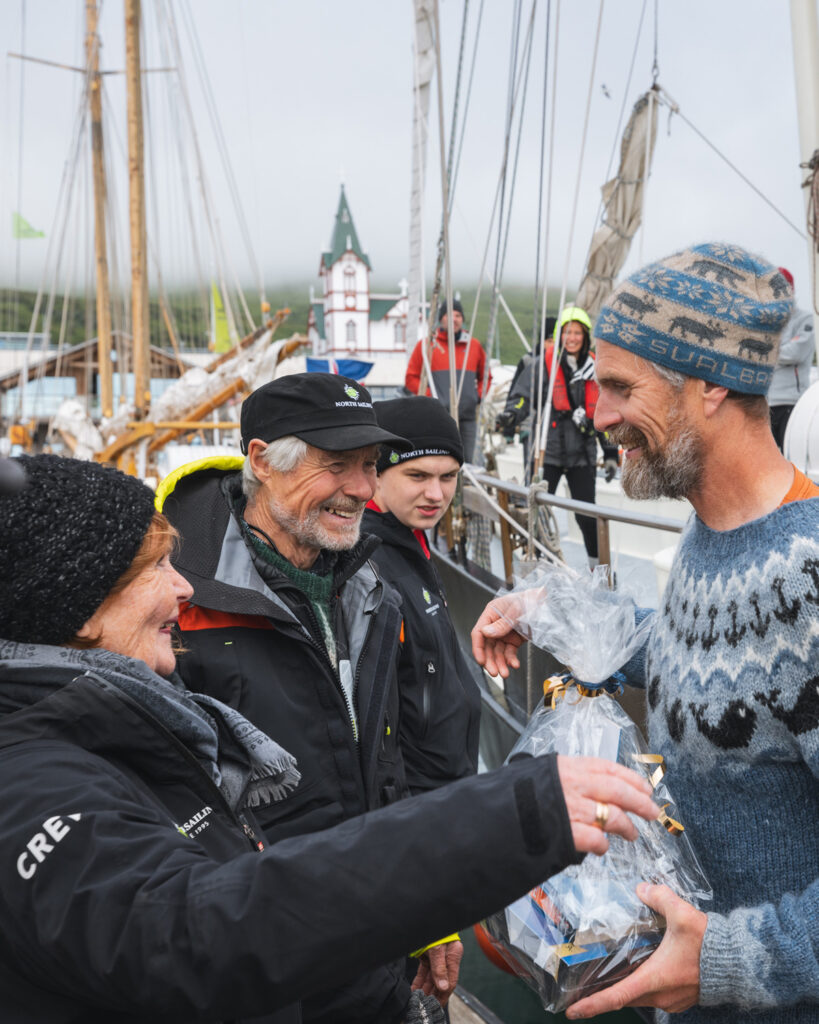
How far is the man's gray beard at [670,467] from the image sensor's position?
4.37 ft

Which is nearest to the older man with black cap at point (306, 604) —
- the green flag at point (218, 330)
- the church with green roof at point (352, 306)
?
the green flag at point (218, 330)

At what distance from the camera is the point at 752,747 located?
121cm

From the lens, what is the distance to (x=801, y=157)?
3.52 m

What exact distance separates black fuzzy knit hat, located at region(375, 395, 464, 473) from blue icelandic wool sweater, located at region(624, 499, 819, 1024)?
174 centimetres

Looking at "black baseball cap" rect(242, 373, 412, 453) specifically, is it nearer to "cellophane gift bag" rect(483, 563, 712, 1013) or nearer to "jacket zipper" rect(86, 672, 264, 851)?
"cellophane gift bag" rect(483, 563, 712, 1013)

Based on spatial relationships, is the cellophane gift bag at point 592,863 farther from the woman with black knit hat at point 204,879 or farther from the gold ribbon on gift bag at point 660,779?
the woman with black knit hat at point 204,879

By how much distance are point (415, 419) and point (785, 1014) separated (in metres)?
2.22

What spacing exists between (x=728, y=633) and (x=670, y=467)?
28 cm

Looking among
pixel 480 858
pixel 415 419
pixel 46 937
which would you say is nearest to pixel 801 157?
pixel 415 419

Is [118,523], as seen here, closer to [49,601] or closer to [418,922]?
[49,601]

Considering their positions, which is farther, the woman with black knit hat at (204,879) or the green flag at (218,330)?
the green flag at (218,330)

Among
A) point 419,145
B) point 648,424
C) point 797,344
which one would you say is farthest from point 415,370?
point 648,424

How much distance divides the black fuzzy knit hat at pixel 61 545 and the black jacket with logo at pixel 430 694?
1289 millimetres

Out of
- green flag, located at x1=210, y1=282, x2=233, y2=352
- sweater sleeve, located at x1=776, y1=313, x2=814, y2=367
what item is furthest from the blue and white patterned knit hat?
green flag, located at x1=210, y1=282, x2=233, y2=352
